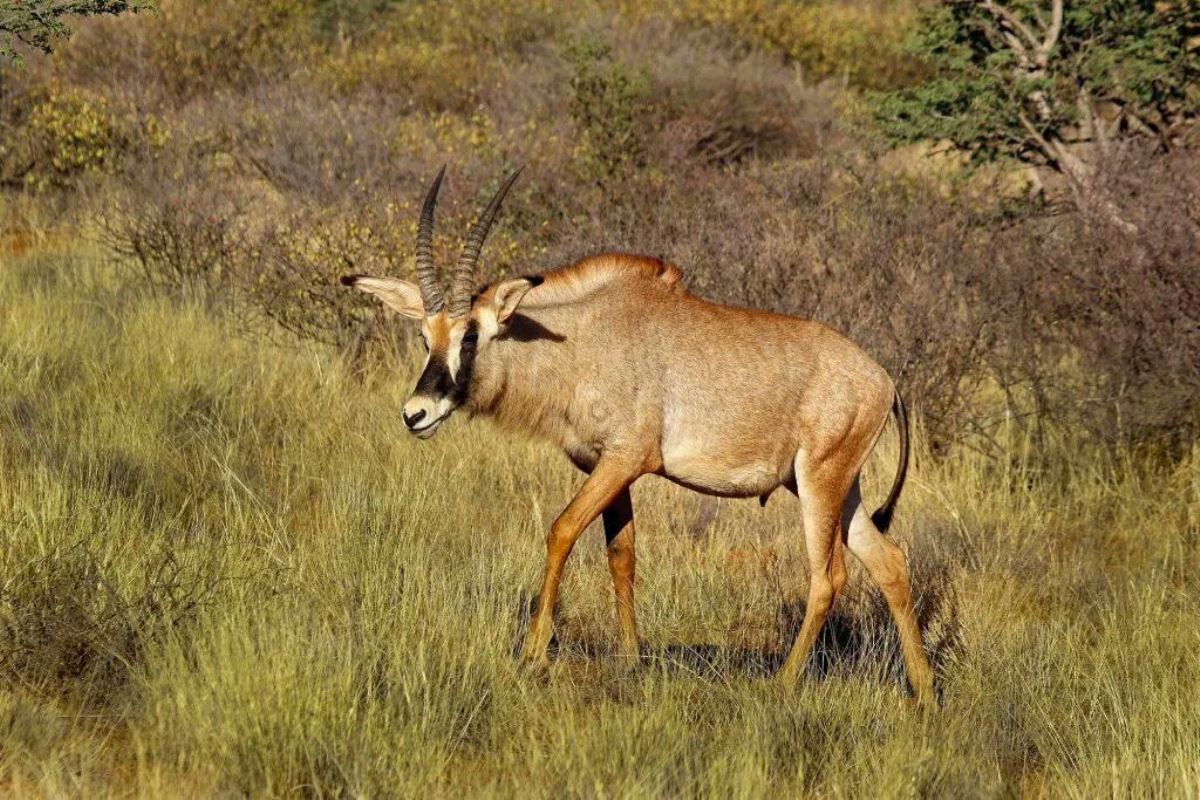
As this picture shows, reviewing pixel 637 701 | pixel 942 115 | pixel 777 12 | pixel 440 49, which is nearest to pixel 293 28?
pixel 440 49

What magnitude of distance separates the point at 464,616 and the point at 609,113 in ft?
33.0

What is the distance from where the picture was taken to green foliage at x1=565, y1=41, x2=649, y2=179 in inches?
582

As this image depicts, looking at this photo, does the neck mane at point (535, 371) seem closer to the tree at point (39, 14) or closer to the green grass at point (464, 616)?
the green grass at point (464, 616)

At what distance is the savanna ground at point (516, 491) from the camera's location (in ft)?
17.2

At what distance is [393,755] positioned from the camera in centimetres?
492

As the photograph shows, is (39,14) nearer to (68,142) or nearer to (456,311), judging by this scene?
(456,311)

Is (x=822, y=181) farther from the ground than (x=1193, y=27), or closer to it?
closer to it

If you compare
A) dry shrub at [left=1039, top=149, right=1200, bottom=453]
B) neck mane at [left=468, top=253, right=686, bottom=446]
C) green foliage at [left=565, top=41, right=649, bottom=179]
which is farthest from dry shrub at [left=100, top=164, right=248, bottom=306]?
dry shrub at [left=1039, top=149, right=1200, bottom=453]

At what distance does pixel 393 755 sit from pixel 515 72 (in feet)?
52.9

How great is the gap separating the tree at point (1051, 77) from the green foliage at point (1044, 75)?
0.01 meters

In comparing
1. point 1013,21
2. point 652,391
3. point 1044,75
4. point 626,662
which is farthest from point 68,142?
point 626,662

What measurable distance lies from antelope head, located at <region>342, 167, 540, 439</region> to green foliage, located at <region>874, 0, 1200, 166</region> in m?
5.73

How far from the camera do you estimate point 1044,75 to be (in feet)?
38.4

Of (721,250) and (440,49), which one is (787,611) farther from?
(440,49)
